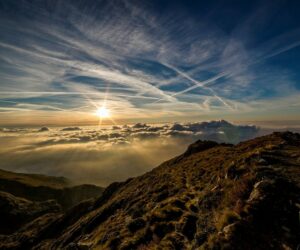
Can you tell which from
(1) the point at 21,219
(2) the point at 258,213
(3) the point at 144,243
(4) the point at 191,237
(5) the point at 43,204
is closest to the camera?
(2) the point at 258,213

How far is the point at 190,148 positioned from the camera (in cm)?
9694

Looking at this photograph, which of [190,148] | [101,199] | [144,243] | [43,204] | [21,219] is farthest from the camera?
[43,204]

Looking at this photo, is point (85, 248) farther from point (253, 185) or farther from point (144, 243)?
point (253, 185)

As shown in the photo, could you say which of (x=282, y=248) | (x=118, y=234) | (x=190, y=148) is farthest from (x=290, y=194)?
(x=190, y=148)

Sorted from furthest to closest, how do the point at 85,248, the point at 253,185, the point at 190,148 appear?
the point at 190,148 → the point at 85,248 → the point at 253,185

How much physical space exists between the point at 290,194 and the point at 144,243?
14.0 meters

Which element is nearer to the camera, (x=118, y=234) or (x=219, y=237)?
(x=219, y=237)

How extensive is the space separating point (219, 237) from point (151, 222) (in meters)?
14.5

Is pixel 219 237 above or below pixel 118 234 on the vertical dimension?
above

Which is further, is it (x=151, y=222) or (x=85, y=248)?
(x=85, y=248)

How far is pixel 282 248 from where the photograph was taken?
11.0 meters

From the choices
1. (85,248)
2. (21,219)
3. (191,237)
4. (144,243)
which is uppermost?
(191,237)

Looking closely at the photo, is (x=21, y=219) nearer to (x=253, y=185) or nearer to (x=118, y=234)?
(x=118, y=234)

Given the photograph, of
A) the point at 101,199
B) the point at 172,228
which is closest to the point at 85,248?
the point at 172,228
